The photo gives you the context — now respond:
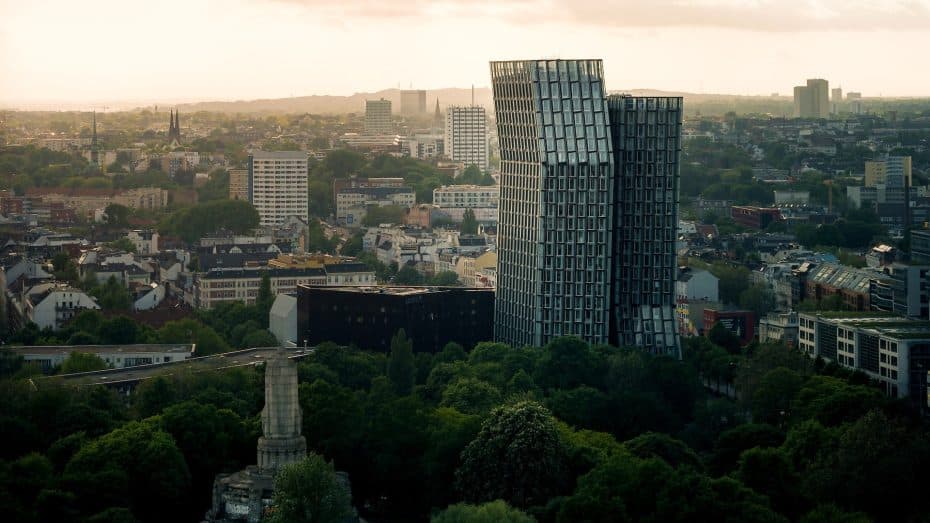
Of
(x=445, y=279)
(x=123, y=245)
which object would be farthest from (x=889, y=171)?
(x=445, y=279)

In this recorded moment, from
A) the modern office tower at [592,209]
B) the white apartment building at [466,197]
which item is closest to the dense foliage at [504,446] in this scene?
the modern office tower at [592,209]

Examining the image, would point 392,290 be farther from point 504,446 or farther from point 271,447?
point 271,447

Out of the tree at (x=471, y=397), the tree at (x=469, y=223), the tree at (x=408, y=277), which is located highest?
the tree at (x=469, y=223)

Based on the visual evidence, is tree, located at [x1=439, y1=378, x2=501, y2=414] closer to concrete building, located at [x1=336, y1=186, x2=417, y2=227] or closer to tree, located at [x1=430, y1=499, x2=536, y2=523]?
tree, located at [x1=430, y1=499, x2=536, y2=523]

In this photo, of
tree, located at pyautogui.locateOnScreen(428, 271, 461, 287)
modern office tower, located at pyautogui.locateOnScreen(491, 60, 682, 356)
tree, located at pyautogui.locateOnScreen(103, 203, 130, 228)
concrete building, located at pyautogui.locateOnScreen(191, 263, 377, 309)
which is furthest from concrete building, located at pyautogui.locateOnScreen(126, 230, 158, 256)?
modern office tower, located at pyautogui.locateOnScreen(491, 60, 682, 356)

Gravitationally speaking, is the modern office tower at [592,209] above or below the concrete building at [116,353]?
above

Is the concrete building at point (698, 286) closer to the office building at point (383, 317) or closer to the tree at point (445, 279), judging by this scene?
the tree at point (445, 279)
